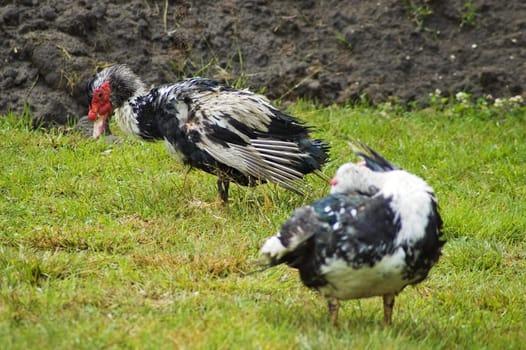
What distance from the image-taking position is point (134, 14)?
9922 millimetres

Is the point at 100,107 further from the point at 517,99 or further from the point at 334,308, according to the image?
the point at 517,99

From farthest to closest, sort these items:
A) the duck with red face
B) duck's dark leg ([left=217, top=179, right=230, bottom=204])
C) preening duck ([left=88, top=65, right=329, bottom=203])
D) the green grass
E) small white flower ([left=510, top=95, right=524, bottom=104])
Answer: small white flower ([left=510, top=95, right=524, bottom=104]) < the duck with red face < duck's dark leg ([left=217, top=179, right=230, bottom=204]) < preening duck ([left=88, top=65, right=329, bottom=203]) < the green grass

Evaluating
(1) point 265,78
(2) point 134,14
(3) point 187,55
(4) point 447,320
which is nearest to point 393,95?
(1) point 265,78

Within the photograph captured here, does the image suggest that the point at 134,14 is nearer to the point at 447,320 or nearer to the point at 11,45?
the point at 11,45

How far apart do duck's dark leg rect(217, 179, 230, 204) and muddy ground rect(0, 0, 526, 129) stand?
248 cm

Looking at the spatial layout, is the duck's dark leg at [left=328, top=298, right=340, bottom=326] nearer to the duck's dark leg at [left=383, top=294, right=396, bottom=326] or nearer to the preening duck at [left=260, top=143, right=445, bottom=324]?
the preening duck at [left=260, top=143, right=445, bottom=324]

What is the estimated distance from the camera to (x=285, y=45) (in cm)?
1012

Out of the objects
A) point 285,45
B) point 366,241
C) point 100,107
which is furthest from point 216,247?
point 285,45

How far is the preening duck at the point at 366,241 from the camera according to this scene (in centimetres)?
475

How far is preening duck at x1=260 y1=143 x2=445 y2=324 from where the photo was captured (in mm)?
4746

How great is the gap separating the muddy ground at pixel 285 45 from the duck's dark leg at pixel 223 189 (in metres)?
2.48

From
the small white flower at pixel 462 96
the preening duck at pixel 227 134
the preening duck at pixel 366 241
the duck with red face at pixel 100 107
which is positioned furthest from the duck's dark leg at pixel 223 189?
the small white flower at pixel 462 96

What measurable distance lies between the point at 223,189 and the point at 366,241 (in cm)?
275

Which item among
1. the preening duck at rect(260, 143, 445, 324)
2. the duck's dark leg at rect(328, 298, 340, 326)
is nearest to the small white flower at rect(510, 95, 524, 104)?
the preening duck at rect(260, 143, 445, 324)
